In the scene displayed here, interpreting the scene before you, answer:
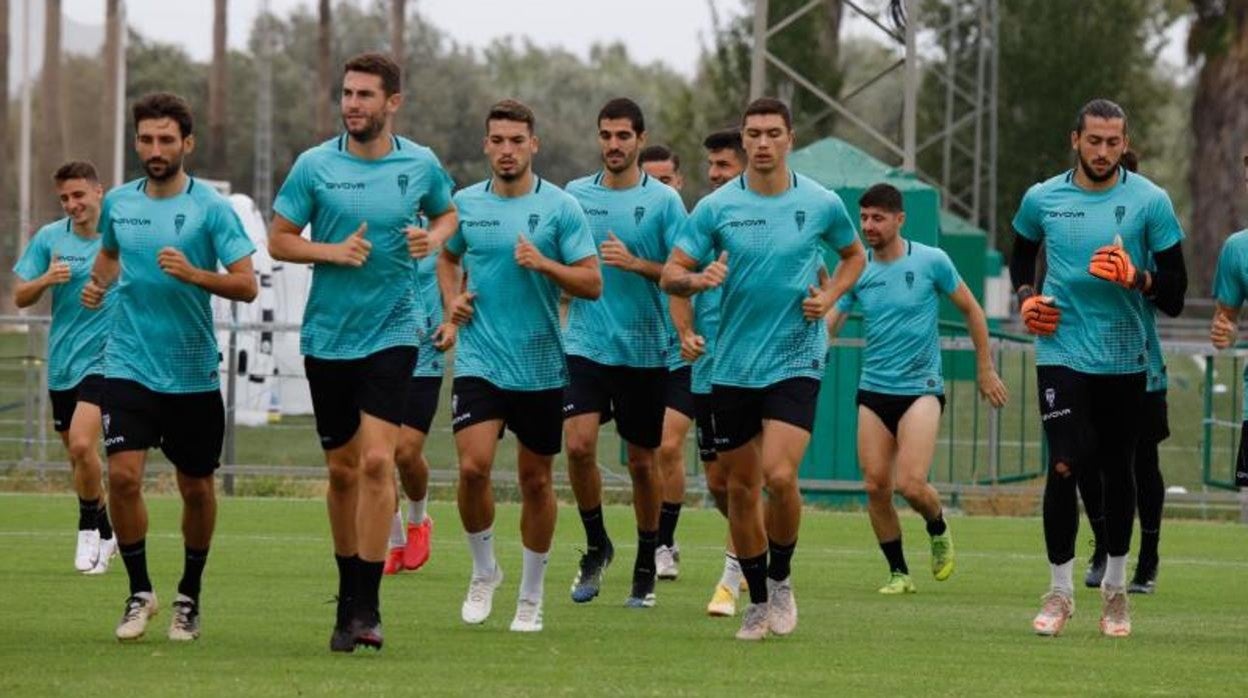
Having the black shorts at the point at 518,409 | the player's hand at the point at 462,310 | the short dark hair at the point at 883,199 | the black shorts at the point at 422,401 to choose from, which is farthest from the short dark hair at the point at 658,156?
the black shorts at the point at 518,409

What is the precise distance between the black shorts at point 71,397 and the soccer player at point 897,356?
159 inches

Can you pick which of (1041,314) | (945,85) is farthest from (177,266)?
(945,85)

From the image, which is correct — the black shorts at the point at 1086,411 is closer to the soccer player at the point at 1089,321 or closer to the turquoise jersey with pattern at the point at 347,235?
the soccer player at the point at 1089,321

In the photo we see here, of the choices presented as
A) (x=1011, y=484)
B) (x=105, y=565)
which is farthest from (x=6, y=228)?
(x=105, y=565)

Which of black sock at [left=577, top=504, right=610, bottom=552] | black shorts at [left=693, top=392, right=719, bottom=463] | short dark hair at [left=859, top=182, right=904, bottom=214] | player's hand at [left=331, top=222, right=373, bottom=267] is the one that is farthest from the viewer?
short dark hair at [left=859, top=182, right=904, bottom=214]

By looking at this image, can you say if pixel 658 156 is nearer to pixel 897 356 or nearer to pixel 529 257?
pixel 897 356

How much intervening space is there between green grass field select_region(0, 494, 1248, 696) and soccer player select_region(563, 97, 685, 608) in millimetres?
417

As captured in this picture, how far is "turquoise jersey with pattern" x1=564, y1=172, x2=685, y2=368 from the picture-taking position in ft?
46.8

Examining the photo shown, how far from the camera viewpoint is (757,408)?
12.3 m

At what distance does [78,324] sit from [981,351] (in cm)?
511

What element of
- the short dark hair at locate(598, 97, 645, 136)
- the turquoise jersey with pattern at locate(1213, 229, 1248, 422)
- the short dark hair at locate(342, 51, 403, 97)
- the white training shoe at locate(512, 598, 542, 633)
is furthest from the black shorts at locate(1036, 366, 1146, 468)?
the short dark hair at locate(342, 51, 403, 97)

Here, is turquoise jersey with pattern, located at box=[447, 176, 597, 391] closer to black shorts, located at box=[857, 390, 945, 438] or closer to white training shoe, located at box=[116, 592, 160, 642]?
white training shoe, located at box=[116, 592, 160, 642]

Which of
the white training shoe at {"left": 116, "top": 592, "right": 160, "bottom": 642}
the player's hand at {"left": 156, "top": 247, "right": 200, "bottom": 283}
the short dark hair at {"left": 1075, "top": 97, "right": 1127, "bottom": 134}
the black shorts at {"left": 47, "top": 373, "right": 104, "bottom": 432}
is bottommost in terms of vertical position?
the white training shoe at {"left": 116, "top": 592, "right": 160, "bottom": 642}

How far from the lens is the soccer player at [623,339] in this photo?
14.2 meters
